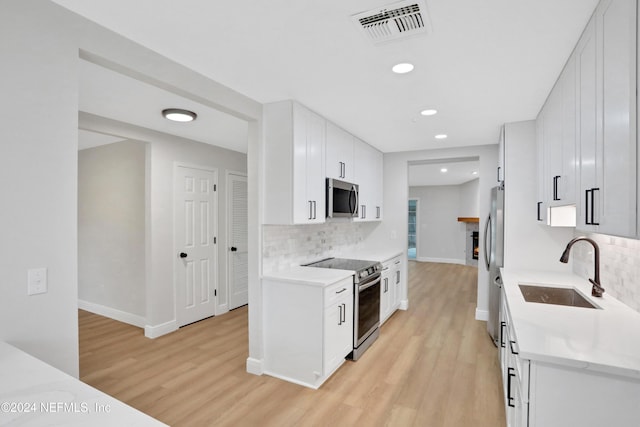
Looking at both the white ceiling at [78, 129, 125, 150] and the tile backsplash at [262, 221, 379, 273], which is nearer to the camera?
the tile backsplash at [262, 221, 379, 273]

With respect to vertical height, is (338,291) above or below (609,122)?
below

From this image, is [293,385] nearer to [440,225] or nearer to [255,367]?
[255,367]

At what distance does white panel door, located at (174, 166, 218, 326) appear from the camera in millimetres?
4137

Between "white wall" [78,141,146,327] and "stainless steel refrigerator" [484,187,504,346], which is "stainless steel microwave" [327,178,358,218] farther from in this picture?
"white wall" [78,141,146,327]

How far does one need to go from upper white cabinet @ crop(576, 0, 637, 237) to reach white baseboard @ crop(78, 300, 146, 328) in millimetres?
4526

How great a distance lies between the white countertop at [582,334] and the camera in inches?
49.5

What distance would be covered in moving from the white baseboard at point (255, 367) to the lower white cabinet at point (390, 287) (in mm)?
1701

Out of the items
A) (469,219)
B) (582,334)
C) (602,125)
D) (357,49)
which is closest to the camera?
(602,125)

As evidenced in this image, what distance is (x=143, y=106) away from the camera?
2.97 meters

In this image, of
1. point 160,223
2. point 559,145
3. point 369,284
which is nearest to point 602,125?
point 559,145

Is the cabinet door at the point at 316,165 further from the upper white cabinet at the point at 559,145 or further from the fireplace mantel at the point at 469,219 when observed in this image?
the fireplace mantel at the point at 469,219

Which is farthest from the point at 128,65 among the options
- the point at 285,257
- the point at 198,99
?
the point at 285,257

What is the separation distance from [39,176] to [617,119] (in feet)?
7.80

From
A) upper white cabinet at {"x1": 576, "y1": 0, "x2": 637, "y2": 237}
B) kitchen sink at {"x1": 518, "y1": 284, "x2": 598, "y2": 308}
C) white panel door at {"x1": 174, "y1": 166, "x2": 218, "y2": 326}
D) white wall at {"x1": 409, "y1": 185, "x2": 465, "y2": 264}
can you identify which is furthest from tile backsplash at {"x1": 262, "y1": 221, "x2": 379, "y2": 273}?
white wall at {"x1": 409, "y1": 185, "x2": 465, "y2": 264}
